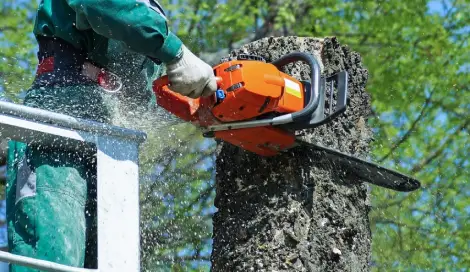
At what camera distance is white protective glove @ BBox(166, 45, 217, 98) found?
131 inches

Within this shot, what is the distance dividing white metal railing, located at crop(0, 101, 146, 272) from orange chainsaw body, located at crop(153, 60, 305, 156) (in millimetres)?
550

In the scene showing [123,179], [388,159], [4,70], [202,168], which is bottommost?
[123,179]

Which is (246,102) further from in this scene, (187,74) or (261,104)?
(187,74)

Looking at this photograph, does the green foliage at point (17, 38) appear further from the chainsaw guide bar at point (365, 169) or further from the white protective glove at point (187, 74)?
the white protective glove at point (187, 74)

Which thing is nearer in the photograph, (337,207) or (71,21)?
(71,21)

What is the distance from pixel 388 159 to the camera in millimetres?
9430

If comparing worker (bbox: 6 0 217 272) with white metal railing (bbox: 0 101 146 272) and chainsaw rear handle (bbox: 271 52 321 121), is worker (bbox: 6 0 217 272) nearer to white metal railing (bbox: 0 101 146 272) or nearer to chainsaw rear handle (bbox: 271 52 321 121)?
white metal railing (bbox: 0 101 146 272)

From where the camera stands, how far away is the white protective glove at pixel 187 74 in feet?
10.9

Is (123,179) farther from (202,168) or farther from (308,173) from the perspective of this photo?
(202,168)

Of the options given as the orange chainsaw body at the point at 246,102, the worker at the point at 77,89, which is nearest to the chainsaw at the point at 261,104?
the orange chainsaw body at the point at 246,102

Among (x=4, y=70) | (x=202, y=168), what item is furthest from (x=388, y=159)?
(x=4, y=70)

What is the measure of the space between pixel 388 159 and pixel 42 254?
6.83 metres

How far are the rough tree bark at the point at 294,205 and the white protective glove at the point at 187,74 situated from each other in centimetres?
49

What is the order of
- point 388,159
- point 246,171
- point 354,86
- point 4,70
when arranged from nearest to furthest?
A: point 246,171 < point 354,86 < point 4,70 < point 388,159
